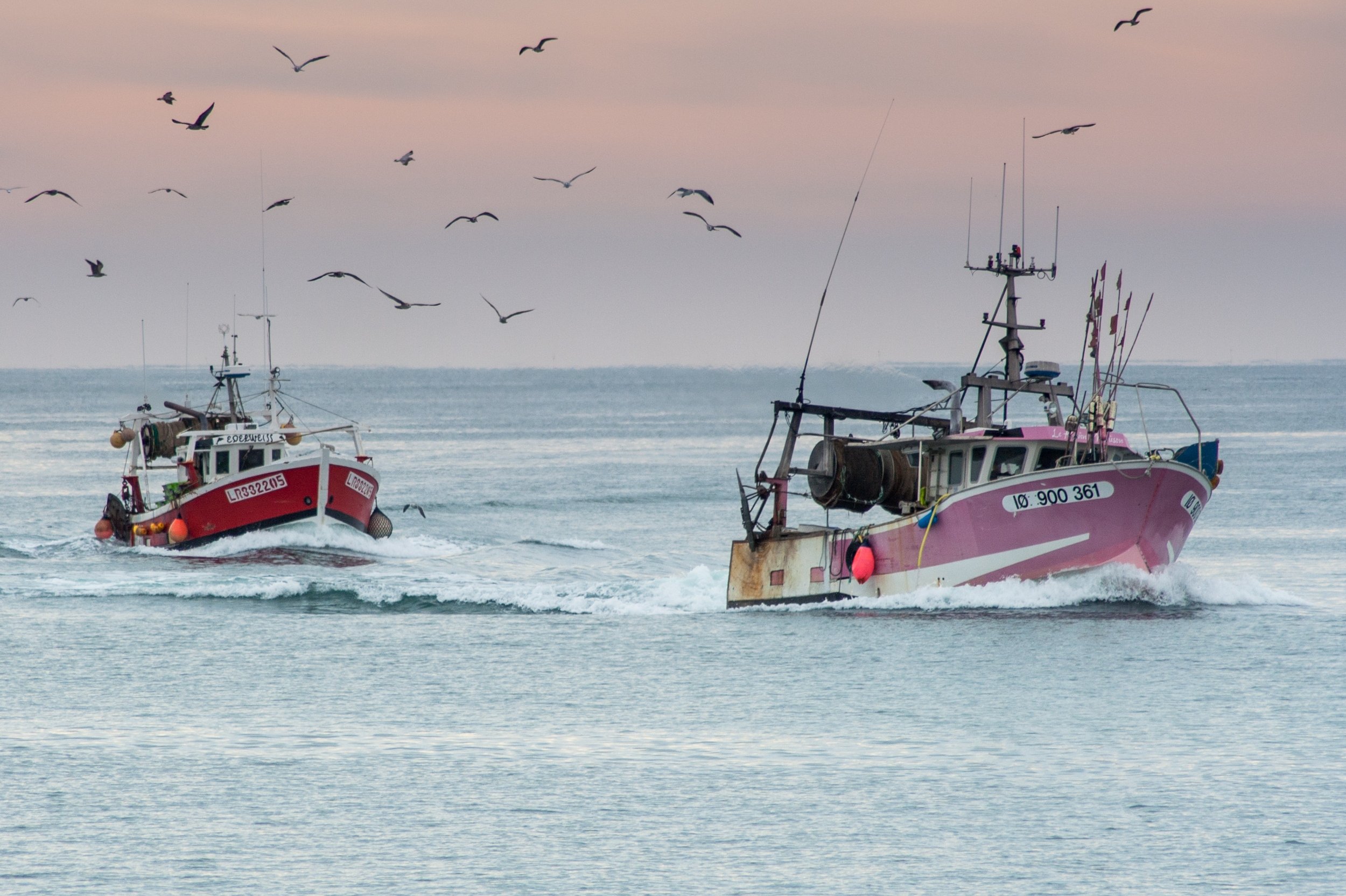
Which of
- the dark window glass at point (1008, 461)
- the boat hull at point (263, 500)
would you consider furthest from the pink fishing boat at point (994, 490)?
the boat hull at point (263, 500)

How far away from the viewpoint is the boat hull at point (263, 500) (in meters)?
48.0

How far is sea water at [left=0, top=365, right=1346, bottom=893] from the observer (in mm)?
19547

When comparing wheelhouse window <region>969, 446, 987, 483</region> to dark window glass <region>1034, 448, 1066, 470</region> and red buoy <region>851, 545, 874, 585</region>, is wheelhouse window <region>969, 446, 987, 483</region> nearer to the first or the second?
dark window glass <region>1034, 448, 1066, 470</region>

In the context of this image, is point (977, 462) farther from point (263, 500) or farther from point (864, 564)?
point (263, 500)

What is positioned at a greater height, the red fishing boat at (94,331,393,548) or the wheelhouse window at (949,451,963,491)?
the wheelhouse window at (949,451,963,491)

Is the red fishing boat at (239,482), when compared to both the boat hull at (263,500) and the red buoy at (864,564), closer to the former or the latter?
the boat hull at (263,500)

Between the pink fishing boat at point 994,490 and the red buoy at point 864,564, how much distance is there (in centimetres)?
3

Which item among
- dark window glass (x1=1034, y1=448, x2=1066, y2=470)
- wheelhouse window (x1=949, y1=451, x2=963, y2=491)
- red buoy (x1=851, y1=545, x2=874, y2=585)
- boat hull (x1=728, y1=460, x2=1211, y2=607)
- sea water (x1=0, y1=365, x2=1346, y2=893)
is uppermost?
dark window glass (x1=1034, y1=448, x2=1066, y2=470)

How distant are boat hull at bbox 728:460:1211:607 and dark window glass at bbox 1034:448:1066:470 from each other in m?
1.15

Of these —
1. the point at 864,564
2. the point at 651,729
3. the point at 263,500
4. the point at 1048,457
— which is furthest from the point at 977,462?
the point at 263,500

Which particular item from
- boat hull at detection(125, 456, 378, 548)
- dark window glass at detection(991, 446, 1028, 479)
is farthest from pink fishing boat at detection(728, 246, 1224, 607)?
boat hull at detection(125, 456, 378, 548)

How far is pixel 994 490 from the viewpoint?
31922 millimetres

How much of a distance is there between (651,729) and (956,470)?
1122 centimetres

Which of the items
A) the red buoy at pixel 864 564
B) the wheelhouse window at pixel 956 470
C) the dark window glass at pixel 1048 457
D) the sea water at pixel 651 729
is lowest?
the sea water at pixel 651 729
